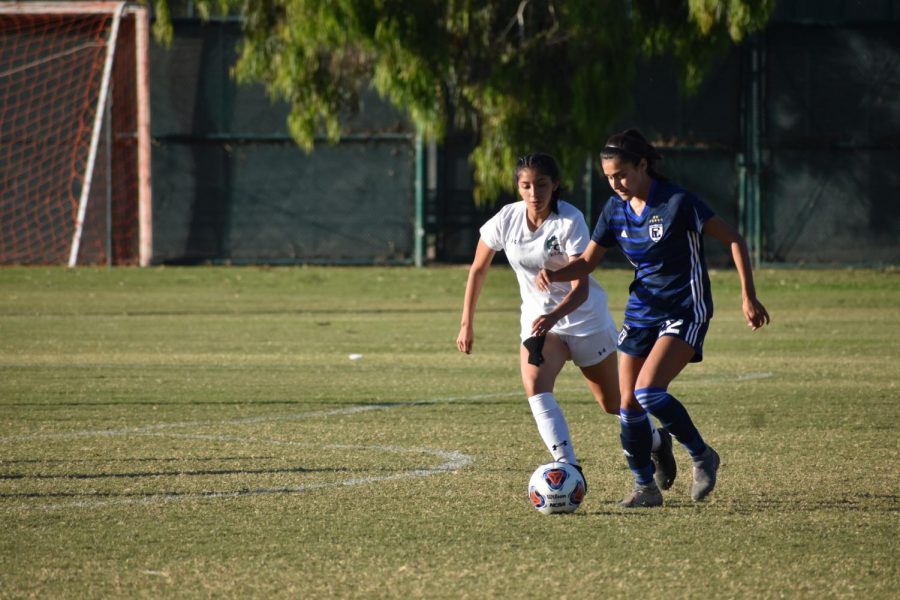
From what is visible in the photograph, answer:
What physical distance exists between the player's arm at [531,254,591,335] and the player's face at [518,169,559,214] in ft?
0.99

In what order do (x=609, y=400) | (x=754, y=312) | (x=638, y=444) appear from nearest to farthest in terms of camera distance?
(x=754, y=312)
(x=638, y=444)
(x=609, y=400)

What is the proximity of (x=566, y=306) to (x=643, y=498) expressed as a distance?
3.19ft

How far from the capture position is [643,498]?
23.6ft

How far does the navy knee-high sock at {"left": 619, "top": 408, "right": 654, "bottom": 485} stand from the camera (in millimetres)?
7230

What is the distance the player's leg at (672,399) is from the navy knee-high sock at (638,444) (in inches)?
3.9

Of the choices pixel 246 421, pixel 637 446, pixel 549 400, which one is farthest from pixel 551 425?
pixel 246 421

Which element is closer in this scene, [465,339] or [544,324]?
[544,324]

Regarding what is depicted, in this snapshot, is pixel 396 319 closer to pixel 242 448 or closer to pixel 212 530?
pixel 242 448

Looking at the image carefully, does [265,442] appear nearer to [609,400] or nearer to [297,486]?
[297,486]

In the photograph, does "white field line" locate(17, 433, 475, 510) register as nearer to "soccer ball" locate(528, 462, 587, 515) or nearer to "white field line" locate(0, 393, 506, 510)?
"white field line" locate(0, 393, 506, 510)

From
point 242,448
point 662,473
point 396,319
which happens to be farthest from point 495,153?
point 662,473

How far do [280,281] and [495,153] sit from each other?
4.58 m

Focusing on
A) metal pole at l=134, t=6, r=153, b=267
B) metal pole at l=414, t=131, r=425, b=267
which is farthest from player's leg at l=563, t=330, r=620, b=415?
metal pole at l=134, t=6, r=153, b=267

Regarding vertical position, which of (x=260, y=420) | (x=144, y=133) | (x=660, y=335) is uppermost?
(x=660, y=335)
